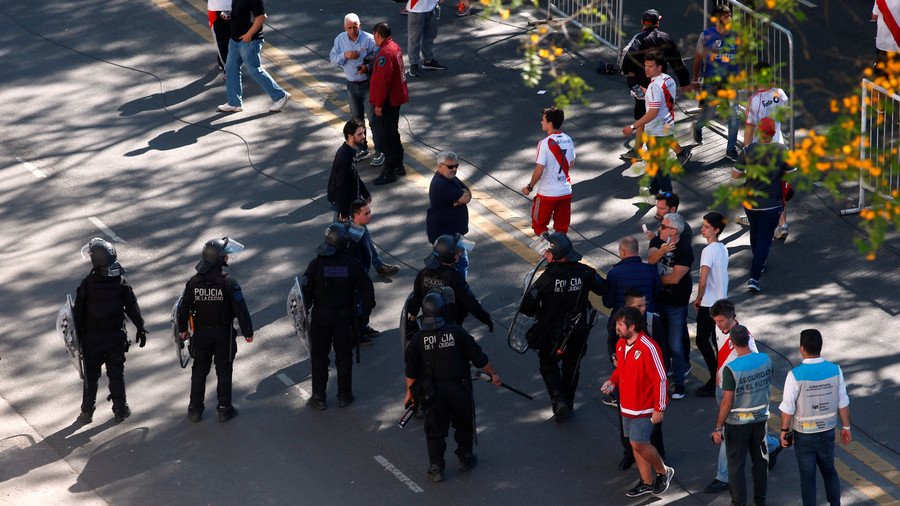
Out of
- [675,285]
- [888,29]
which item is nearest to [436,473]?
[675,285]

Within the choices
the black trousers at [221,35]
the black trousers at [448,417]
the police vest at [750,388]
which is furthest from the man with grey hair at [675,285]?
the black trousers at [221,35]

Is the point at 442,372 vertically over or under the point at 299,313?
under

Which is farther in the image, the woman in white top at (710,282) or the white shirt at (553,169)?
the white shirt at (553,169)

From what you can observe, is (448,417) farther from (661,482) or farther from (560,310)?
(661,482)

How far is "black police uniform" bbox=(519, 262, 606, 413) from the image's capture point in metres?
11.7

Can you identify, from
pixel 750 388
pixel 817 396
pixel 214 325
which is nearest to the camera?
pixel 817 396

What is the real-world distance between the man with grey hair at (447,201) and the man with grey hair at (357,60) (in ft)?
9.18

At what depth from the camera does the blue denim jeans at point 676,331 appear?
1207cm

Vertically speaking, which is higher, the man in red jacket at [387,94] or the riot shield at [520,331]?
the man in red jacket at [387,94]

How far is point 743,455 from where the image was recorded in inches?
411

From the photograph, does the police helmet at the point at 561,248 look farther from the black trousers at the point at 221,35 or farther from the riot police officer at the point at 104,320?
the black trousers at the point at 221,35

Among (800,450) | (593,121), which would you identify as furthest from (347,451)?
(593,121)

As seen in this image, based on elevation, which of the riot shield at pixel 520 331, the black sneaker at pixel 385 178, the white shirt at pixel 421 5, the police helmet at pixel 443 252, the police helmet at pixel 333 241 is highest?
the white shirt at pixel 421 5

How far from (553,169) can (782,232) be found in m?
2.75
